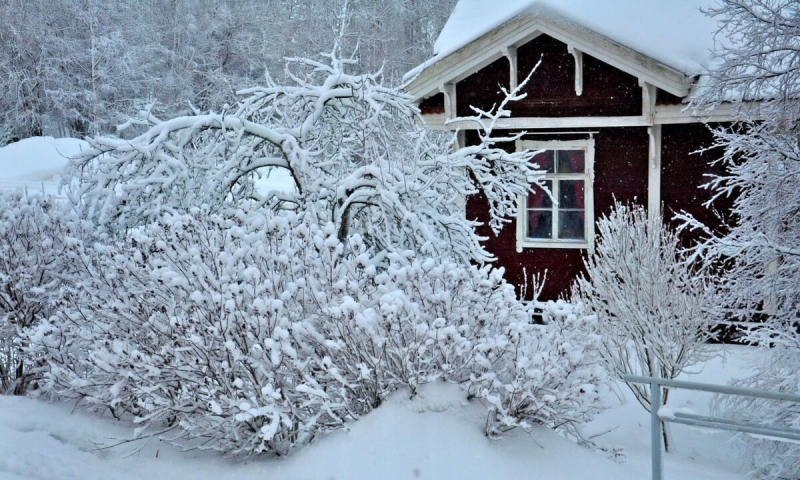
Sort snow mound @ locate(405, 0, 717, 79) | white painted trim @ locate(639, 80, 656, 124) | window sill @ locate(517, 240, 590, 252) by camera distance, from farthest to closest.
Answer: window sill @ locate(517, 240, 590, 252), white painted trim @ locate(639, 80, 656, 124), snow mound @ locate(405, 0, 717, 79)

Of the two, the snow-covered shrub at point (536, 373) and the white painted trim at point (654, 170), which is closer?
the snow-covered shrub at point (536, 373)

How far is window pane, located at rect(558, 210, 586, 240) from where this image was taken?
37.9 ft

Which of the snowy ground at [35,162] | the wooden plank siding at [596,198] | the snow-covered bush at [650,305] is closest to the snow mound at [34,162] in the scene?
the snowy ground at [35,162]

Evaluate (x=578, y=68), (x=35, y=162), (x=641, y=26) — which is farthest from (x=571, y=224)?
(x=35, y=162)

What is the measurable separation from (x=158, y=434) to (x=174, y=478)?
537 millimetres

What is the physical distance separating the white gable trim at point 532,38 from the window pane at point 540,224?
2.29 meters

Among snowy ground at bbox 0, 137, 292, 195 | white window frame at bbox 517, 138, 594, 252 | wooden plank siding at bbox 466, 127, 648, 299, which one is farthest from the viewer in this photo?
snowy ground at bbox 0, 137, 292, 195

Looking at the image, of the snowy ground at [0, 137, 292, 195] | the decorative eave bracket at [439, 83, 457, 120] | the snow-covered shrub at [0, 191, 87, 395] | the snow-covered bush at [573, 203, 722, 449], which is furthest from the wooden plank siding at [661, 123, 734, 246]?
the snowy ground at [0, 137, 292, 195]

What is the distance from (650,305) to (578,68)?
4.28m

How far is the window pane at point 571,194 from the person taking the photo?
37.9 ft

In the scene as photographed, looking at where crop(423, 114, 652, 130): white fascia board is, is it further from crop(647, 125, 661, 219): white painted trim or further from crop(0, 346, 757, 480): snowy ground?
crop(0, 346, 757, 480): snowy ground

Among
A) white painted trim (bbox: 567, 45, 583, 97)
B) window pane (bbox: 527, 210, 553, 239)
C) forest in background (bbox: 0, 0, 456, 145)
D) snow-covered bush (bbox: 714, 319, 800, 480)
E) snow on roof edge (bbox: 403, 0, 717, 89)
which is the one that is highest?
forest in background (bbox: 0, 0, 456, 145)

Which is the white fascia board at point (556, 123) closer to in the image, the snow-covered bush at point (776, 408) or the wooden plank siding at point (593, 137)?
the wooden plank siding at point (593, 137)

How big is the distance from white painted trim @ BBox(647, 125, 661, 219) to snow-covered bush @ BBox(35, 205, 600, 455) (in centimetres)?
554
